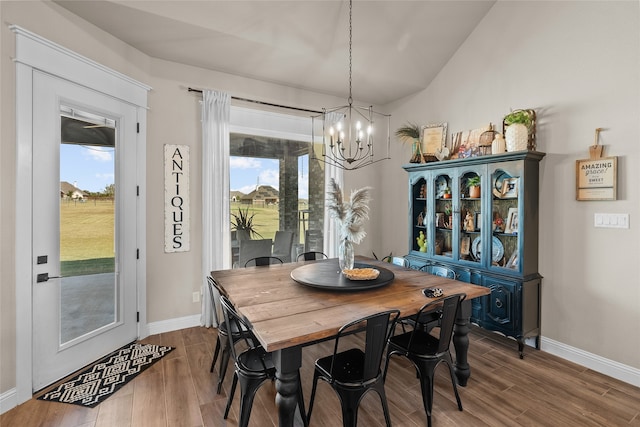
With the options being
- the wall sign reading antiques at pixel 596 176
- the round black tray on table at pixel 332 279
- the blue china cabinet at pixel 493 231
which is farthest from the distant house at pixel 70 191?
the wall sign reading antiques at pixel 596 176

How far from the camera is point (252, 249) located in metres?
4.04

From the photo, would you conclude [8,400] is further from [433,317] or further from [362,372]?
[433,317]

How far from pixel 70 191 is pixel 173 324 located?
1.77 metres

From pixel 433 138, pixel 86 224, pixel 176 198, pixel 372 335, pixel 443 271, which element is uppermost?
pixel 433 138

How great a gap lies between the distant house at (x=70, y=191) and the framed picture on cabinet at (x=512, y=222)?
159 inches

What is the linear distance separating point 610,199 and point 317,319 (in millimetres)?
2719

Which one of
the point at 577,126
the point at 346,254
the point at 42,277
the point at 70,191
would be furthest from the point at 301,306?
the point at 577,126

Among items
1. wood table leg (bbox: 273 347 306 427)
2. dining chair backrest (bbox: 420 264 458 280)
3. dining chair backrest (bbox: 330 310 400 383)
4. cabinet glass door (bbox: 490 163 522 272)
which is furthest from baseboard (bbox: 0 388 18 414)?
cabinet glass door (bbox: 490 163 522 272)

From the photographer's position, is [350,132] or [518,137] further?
[350,132]

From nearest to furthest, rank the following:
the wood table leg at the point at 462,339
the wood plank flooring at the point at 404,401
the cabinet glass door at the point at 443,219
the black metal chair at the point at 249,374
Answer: the black metal chair at the point at 249,374 → the wood plank flooring at the point at 404,401 → the wood table leg at the point at 462,339 → the cabinet glass door at the point at 443,219

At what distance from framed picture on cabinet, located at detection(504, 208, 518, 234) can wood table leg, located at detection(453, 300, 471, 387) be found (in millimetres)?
1220

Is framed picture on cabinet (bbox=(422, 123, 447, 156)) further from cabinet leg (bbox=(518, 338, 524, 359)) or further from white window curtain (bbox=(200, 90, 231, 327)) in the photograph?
white window curtain (bbox=(200, 90, 231, 327))

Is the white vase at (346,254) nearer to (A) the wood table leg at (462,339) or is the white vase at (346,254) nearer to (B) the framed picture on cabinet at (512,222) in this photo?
(A) the wood table leg at (462,339)

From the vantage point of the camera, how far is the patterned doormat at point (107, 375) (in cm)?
230
